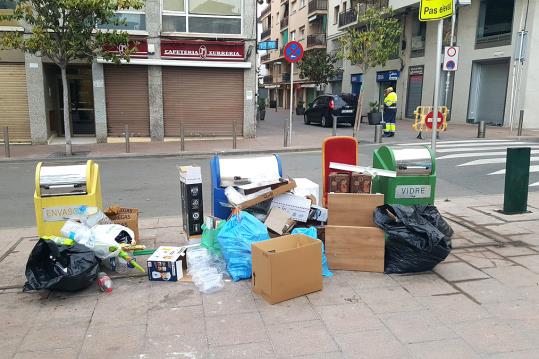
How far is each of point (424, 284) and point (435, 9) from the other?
375 cm

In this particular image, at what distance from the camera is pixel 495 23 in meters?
22.6

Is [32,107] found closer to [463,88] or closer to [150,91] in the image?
[150,91]

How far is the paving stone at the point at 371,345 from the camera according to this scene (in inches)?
127

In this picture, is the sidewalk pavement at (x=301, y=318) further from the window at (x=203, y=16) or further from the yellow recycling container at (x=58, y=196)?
the window at (x=203, y=16)

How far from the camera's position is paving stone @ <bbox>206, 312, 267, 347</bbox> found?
342 centimetres

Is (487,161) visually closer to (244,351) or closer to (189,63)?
(244,351)

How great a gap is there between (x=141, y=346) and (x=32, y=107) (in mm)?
15113

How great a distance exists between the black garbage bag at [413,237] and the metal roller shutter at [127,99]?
1413 cm

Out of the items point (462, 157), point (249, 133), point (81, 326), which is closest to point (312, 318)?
point (81, 326)

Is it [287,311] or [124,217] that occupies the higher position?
[124,217]

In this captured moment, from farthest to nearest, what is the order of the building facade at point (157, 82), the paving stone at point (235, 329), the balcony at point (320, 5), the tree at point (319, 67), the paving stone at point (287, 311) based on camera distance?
the balcony at point (320, 5)
the tree at point (319, 67)
the building facade at point (157, 82)
the paving stone at point (287, 311)
the paving stone at point (235, 329)

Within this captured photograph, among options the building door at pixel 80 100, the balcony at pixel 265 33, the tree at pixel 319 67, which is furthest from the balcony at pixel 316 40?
the building door at pixel 80 100

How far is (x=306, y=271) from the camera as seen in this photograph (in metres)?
4.14

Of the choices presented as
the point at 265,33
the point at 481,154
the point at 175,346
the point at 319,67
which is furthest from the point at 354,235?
the point at 265,33
